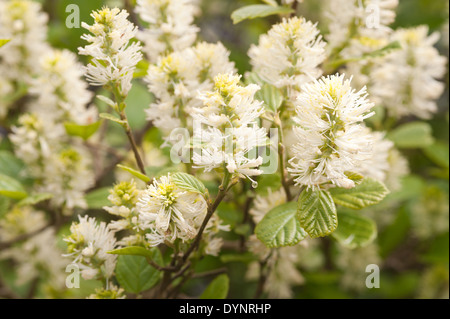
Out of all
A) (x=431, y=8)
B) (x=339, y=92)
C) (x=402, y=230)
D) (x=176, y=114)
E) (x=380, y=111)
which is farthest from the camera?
(x=431, y=8)

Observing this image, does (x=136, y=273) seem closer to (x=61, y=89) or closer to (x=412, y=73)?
(x=61, y=89)

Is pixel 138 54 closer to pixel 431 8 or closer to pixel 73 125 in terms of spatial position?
pixel 73 125

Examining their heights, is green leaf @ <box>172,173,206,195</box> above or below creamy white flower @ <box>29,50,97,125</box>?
below

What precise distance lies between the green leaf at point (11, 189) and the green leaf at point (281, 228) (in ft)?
1.26

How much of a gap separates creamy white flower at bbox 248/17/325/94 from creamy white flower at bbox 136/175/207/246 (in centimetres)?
20

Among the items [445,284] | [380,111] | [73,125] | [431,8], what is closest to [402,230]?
[445,284]

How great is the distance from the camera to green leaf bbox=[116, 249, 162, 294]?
2.02 ft

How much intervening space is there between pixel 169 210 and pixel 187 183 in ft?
0.12

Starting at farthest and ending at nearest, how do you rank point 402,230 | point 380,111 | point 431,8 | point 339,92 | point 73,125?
point 431,8 → point 402,230 → point 380,111 → point 73,125 → point 339,92

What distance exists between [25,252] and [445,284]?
35.2 inches

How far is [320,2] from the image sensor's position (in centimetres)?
130

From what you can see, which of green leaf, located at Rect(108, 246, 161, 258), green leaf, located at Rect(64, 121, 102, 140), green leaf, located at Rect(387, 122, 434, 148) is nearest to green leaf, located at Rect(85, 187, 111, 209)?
green leaf, located at Rect(64, 121, 102, 140)

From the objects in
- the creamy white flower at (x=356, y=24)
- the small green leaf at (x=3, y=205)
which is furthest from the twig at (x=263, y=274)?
the small green leaf at (x=3, y=205)

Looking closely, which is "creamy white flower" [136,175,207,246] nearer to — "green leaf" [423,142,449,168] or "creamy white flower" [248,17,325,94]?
"creamy white flower" [248,17,325,94]
